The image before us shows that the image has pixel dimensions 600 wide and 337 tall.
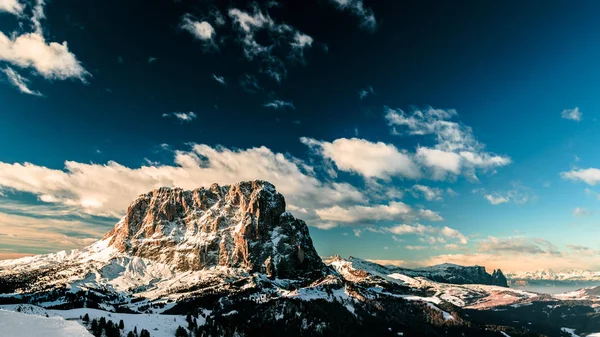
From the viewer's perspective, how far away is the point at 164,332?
7589 inches

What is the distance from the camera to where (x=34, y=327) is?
40812 mm

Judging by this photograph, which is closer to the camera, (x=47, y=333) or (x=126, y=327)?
(x=47, y=333)

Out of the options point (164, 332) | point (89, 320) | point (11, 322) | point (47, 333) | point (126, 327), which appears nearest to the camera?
point (47, 333)

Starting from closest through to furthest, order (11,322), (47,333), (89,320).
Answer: (47,333), (11,322), (89,320)

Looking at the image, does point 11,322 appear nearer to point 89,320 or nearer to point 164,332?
point 89,320

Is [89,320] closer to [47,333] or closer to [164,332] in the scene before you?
[164,332]

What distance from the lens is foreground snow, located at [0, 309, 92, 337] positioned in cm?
3794

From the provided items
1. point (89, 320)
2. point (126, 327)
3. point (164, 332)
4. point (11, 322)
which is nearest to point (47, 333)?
point (11, 322)

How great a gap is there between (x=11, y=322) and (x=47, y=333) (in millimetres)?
9043

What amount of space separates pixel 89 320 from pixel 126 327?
73.5ft

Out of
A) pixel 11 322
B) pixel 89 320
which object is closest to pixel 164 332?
pixel 89 320

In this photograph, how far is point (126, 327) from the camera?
17412 cm

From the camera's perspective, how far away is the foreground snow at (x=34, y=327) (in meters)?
37.9

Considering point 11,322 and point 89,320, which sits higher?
point 11,322
